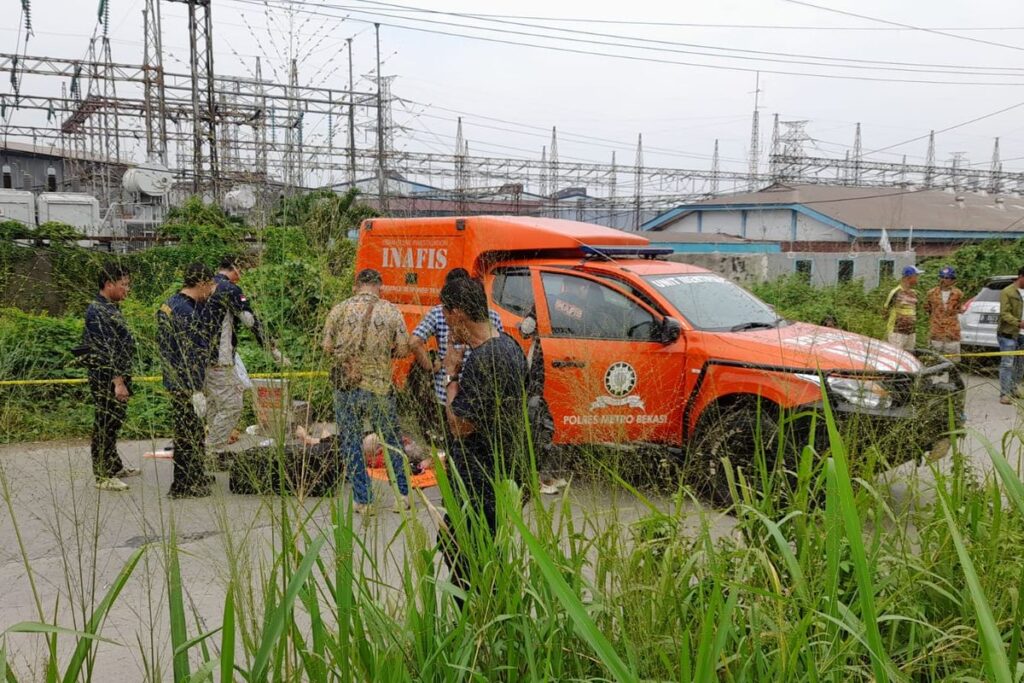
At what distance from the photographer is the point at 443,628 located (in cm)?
232

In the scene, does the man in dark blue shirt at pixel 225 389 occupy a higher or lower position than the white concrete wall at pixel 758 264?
lower

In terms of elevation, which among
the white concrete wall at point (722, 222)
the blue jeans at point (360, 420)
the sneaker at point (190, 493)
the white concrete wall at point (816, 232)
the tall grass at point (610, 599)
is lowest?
the tall grass at point (610, 599)

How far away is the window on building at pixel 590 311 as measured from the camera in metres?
6.19

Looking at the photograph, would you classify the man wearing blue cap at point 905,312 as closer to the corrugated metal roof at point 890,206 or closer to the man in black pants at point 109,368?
the man in black pants at point 109,368

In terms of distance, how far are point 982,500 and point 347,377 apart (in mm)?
2173

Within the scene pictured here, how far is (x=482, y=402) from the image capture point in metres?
3.20

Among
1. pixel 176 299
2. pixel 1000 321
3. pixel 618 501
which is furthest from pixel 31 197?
pixel 618 501

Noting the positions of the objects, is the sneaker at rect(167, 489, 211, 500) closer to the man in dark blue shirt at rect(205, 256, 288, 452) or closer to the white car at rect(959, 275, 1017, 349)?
the man in dark blue shirt at rect(205, 256, 288, 452)

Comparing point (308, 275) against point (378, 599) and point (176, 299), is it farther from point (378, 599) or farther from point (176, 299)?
point (176, 299)

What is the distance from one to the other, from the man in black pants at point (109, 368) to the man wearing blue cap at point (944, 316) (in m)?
6.96

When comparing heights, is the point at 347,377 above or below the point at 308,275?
below

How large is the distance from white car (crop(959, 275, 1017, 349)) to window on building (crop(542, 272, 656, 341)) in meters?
8.61

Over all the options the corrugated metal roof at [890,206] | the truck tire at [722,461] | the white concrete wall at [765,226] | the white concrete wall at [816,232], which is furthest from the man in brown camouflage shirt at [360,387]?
the white concrete wall at [816,232]

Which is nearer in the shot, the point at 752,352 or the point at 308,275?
the point at 308,275
